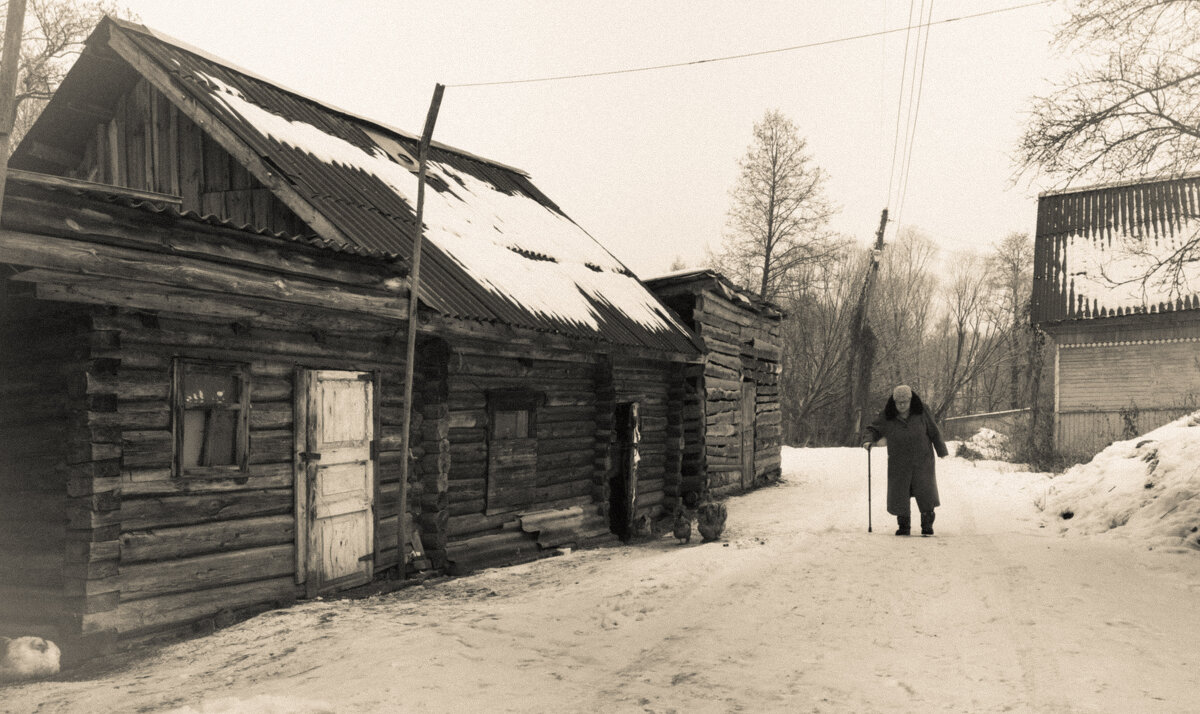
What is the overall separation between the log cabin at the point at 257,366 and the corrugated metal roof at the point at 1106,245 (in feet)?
43.0

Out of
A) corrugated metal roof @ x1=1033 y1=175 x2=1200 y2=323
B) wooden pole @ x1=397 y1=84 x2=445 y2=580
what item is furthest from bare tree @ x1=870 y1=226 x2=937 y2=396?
wooden pole @ x1=397 y1=84 x2=445 y2=580

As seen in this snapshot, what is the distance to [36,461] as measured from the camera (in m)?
6.68

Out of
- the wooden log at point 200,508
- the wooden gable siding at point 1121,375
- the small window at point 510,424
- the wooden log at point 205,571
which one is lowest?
the wooden log at point 205,571

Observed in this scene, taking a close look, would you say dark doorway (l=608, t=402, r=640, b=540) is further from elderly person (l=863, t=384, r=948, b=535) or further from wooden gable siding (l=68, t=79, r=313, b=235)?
wooden gable siding (l=68, t=79, r=313, b=235)

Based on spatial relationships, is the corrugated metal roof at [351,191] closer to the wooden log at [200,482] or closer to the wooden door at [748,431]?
the wooden log at [200,482]

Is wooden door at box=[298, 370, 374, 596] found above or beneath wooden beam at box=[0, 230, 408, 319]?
beneath

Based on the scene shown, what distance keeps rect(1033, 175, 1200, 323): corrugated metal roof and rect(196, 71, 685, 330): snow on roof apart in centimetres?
1158

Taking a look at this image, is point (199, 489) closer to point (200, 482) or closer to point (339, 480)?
point (200, 482)

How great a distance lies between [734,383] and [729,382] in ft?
1.19

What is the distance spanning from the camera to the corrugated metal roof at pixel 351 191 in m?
8.45

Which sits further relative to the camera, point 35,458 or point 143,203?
point 35,458

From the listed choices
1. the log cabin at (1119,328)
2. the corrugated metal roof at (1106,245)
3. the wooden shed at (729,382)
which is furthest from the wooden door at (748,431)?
the corrugated metal roof at (1106,245)

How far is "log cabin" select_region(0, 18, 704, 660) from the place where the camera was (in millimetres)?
6129

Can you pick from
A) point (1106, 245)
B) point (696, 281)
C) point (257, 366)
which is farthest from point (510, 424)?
point (1106, 245)
